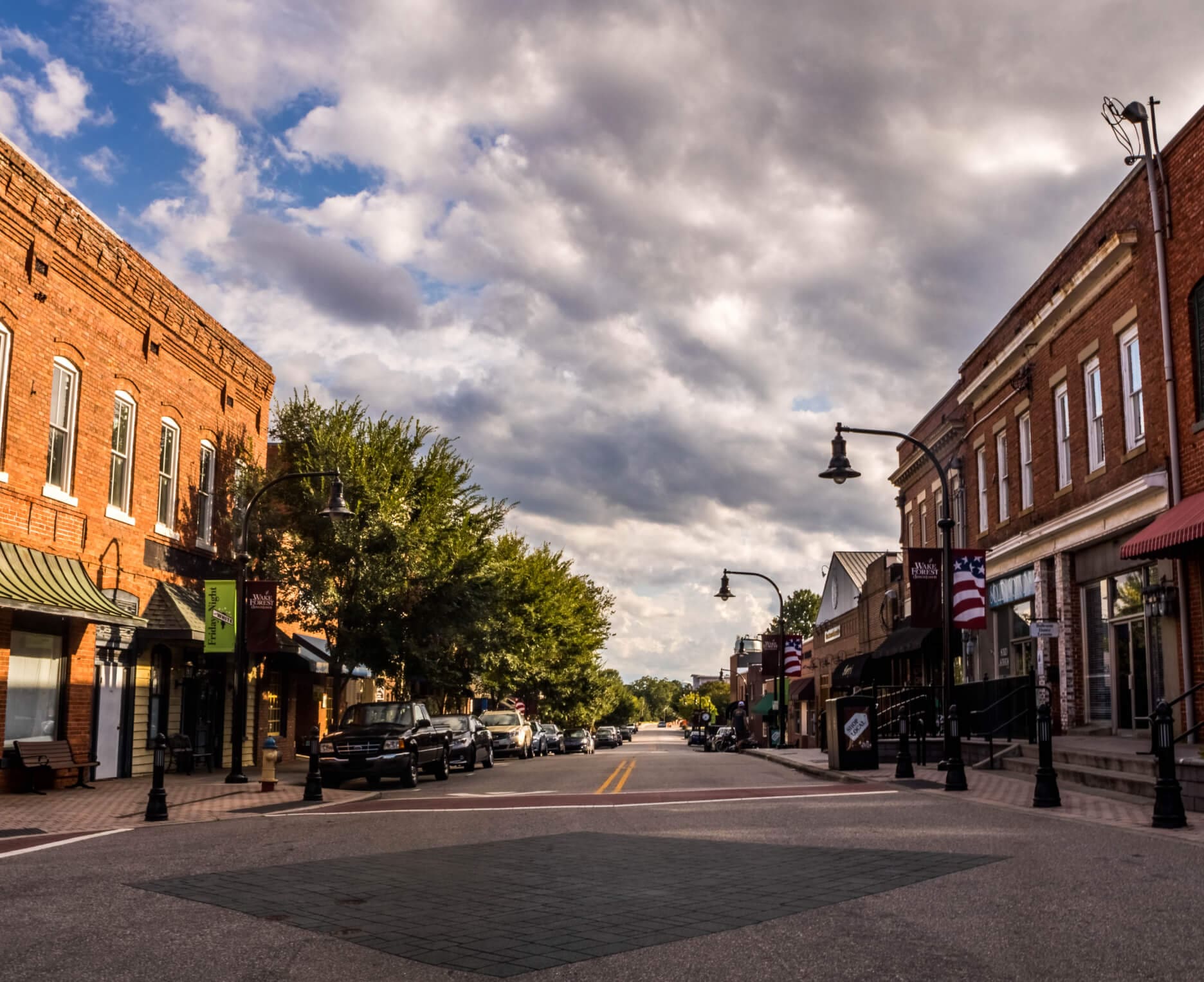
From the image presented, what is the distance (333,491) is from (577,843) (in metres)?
13.5

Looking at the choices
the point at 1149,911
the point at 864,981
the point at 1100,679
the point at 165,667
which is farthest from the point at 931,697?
the point at 864,981

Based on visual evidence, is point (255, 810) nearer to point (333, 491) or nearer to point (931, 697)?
point (333, 491)

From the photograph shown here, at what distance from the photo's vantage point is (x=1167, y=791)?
12609 mm

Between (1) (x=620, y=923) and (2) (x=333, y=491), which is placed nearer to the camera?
(1) (x=620, y=923)

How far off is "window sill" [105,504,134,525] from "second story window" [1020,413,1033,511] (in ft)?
64.7

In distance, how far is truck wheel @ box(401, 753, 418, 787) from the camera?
23703 millimetres

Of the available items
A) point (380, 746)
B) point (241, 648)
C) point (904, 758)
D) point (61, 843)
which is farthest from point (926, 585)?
point (61, 843)

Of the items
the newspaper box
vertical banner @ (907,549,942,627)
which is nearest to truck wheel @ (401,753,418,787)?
the newspaper box

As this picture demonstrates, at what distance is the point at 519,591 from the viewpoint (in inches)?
1718

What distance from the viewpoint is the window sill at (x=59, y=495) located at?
22.0 metres

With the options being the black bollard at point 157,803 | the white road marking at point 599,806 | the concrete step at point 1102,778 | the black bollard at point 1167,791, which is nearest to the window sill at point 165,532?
the white road marking at point 599,806

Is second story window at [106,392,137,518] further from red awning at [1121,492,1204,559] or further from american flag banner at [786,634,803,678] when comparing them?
american flag banner at [786,634,803,678]

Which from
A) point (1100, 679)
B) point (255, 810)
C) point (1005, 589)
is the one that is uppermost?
point (1005, 589)

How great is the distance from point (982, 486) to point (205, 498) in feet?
64.5
